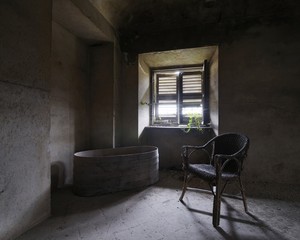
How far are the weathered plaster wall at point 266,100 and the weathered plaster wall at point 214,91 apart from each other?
119 mm

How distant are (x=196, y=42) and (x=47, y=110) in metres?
2.72

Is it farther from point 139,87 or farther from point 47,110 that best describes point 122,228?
point 139,87

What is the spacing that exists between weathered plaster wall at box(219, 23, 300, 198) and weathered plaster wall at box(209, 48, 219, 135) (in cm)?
12

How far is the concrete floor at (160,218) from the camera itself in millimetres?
1592

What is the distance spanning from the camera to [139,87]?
3.77 meters

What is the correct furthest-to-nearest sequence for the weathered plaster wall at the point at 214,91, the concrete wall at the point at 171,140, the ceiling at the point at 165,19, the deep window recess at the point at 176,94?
the deep window recess at the point at 176,94, the concrete wall at the point at 171,140, the weathered plaster wall at the point at 214,91, the ceiling at the point at 165,19

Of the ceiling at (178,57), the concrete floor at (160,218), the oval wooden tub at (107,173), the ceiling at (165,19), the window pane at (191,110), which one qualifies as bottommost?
the concrete floor at (160,218)

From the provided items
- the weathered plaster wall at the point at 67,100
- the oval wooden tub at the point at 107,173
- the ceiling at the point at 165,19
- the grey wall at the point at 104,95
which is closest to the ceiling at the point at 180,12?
the ceiling at the point at 165,19

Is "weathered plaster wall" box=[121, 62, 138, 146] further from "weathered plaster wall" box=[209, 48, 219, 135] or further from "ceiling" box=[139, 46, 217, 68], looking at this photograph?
"weathered plaster wall" box=[209, 48, 219, 135]

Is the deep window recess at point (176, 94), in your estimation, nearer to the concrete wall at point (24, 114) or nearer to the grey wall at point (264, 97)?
the grey wall at point (264, 97)

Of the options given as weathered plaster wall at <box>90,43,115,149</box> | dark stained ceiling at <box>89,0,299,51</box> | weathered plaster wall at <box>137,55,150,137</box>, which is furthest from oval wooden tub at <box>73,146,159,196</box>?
dark stained ceiling at <box>89,0,299,51</box>

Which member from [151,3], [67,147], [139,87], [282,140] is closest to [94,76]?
[139,87]

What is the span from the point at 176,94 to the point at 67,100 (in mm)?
2387

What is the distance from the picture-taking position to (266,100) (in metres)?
2.98
